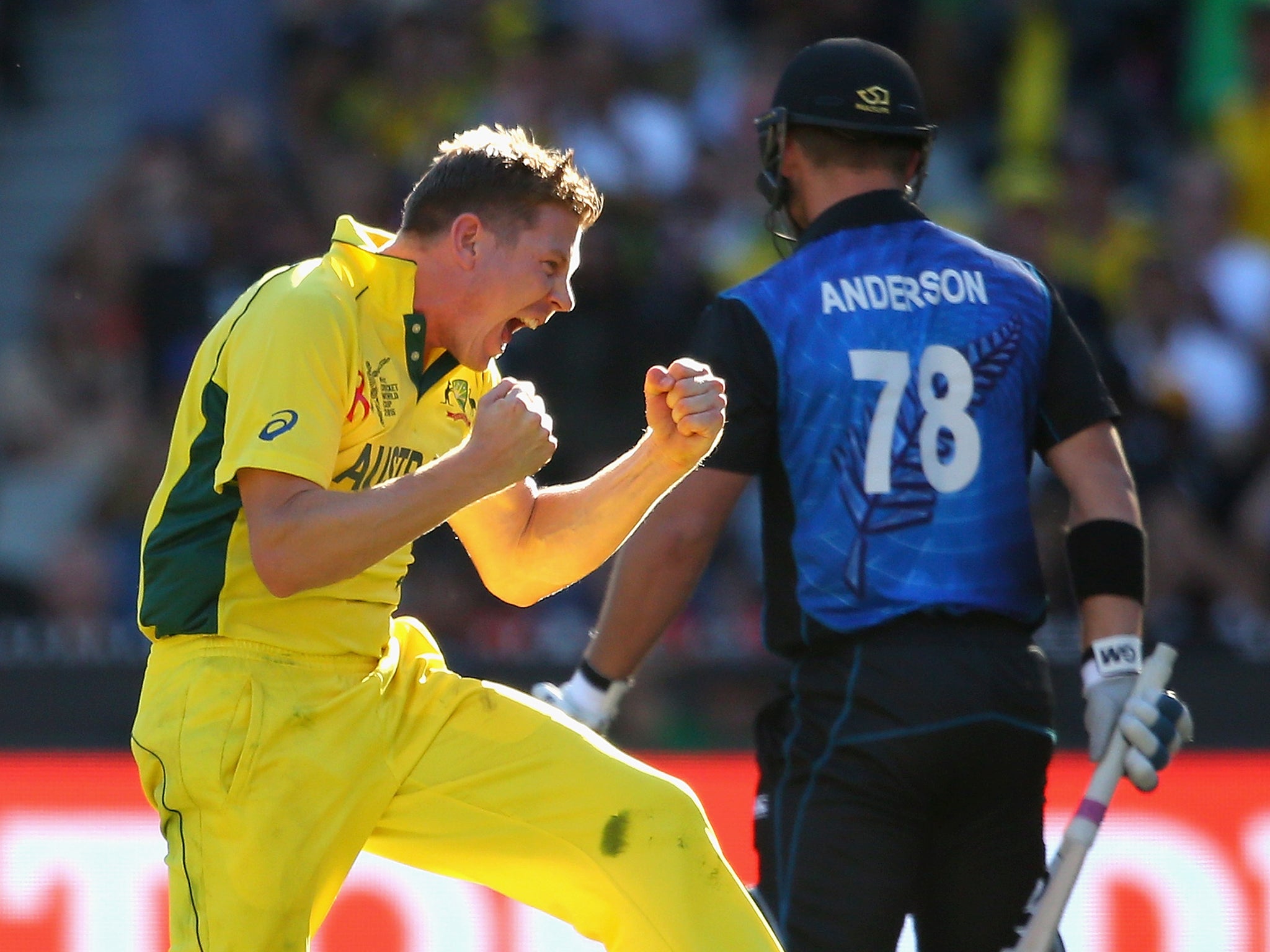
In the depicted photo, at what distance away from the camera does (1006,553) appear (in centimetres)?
379

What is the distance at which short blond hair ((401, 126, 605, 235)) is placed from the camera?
354cm

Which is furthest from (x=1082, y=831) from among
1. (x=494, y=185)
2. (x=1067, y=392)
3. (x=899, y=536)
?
(x=494, y=185)

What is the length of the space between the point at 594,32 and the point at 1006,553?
618 centimetres

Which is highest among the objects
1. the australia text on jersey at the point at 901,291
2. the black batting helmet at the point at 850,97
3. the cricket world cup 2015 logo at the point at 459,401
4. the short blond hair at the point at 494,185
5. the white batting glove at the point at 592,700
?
the black batting helmet at the point at 850,97

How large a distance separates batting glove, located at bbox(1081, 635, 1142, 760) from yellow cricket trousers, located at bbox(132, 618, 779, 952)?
894mm

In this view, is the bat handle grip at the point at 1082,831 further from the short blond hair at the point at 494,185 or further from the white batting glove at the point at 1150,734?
the short blond hair at the point at 494,185

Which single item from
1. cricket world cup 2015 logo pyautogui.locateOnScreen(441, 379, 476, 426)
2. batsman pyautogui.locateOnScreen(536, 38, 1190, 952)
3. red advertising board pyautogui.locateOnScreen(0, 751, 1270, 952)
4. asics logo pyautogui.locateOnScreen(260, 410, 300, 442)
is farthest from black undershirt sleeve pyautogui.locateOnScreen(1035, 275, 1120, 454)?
red advertising board pyautogui.locateOnScreen(0, 751, 1270, 952)

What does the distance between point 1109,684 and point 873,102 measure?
131 cm

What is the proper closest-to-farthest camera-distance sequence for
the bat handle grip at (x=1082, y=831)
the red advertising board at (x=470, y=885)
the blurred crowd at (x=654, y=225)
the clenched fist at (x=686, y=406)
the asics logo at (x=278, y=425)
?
the asics logo at (x=278, y=425) < the clenched fist at (x=686, y=406) < the bat handle grip at (x=1082, y=831) < the red advertising board at (x=470, y=885) < the blurred crowd at (x=654, y=225)

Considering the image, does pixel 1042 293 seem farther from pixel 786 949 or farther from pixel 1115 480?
pixel 786 949

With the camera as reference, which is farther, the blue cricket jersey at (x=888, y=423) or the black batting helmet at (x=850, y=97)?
the black batting helmet at (x=850, y=97)

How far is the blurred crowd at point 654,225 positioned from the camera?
302 inches

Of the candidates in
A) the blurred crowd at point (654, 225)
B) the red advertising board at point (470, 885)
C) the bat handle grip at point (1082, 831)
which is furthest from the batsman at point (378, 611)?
the blurred crowd at point (654, 225)

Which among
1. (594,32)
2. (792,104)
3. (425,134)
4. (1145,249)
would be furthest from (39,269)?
(792,104)
